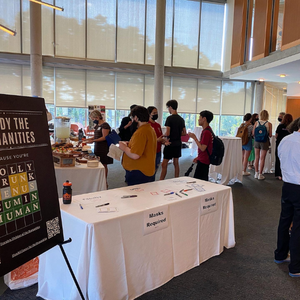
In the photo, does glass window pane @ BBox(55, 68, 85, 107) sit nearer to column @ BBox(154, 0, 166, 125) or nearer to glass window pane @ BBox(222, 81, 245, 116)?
column @ BBox(154, 0, 166, 125)

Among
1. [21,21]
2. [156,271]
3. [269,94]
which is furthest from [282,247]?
[269,94]

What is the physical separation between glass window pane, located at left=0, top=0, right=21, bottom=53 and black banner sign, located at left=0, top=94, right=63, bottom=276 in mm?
9615

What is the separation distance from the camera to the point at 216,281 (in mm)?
2131

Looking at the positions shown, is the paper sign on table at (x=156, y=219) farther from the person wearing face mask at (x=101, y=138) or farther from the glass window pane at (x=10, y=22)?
the glass window pane at (x=10, y=22)

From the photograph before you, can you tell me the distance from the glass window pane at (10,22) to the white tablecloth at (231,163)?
7.94m

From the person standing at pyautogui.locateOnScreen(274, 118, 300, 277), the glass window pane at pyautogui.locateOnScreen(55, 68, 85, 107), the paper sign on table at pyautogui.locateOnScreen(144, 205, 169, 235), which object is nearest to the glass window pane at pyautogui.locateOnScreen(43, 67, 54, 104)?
the glass window pane at pyautogui.locateOnScreen(55, 68, 85, 107)

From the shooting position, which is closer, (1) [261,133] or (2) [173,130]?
(2) [173,130]

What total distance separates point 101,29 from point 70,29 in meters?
1.09

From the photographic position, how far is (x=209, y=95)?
11.4 meters

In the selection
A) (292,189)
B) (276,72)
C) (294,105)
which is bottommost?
(292,189)

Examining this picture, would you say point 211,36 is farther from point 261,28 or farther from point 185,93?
point 261,28

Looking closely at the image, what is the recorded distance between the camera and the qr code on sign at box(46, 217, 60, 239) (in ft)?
4.03

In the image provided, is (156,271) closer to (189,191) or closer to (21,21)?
(189,191)

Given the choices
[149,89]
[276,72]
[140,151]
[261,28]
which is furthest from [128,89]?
[140,151]
